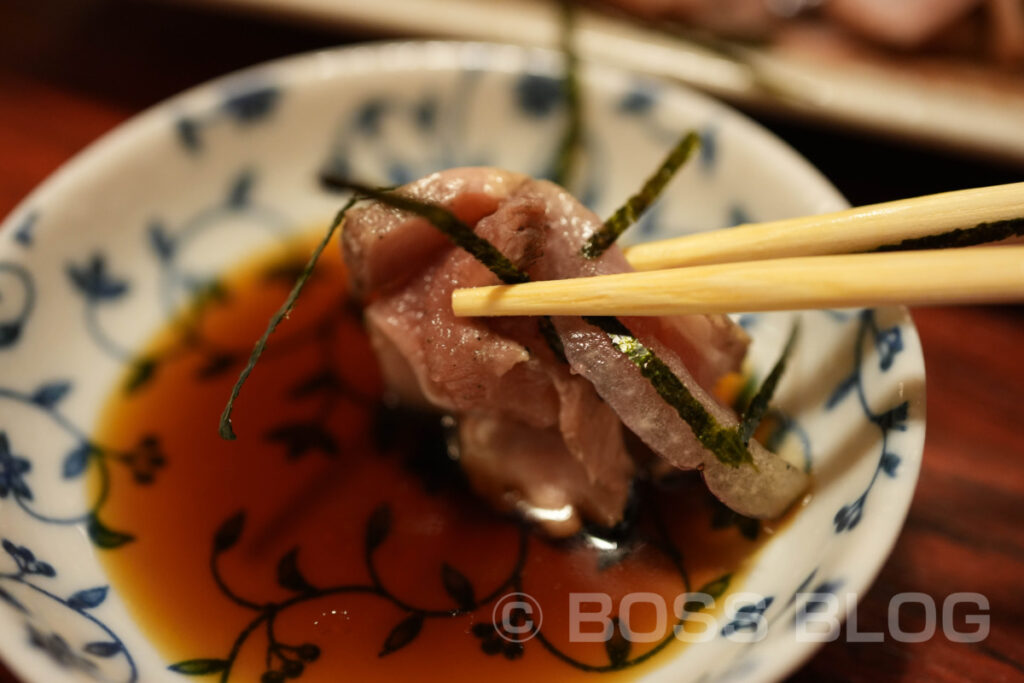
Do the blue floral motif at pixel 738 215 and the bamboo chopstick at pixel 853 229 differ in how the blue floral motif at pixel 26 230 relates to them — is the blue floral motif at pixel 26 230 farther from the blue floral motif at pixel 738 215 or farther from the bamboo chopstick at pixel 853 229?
the blue floral motif at pixel 738 215

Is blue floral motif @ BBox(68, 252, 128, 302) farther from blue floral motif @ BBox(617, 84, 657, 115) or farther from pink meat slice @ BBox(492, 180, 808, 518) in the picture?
blue floral motif @ BBox(617, 84, 657, 115)

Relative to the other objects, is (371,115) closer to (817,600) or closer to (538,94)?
(538,94)

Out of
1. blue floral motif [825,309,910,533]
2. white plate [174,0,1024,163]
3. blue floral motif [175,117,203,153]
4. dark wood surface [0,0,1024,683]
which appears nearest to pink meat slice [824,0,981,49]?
white plate [174,0,1024,163]

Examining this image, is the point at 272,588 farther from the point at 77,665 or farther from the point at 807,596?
the point at 807,596

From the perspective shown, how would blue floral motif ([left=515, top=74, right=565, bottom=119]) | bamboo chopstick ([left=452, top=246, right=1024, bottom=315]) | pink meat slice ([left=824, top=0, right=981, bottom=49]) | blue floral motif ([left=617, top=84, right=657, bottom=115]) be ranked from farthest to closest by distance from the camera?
pink meat slice ([left=824, top=0, right=981, bottom=49]) < blue floral motif ([left=515, top=74, right=565, bottom=119]) < blue floral motif ([left=617, top=84, right=657, bottom=115]) < bamboo chopstick ([left=452, top=246, right=1024, bottom=315])

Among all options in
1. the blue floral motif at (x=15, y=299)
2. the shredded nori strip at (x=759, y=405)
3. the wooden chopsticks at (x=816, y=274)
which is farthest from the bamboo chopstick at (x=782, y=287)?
the blue floral motif at (x=15, y=299)
